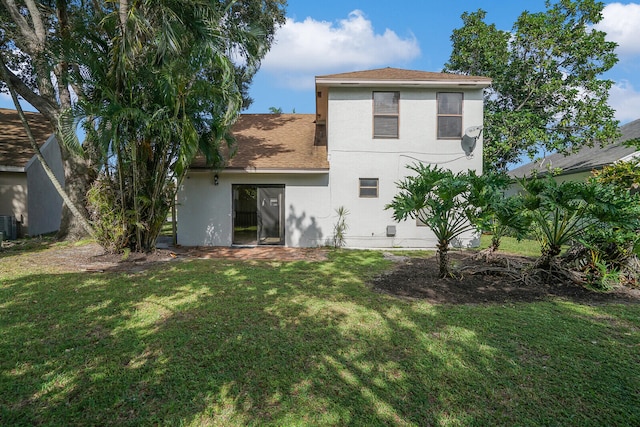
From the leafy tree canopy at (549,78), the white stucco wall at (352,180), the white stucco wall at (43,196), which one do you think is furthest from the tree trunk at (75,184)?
the leafy tree canopy at (549,78)

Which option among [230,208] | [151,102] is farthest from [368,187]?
[151,102]

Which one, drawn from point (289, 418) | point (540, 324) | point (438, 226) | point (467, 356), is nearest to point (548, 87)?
point (438, 226)

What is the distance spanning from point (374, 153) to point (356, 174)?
91 centimetres

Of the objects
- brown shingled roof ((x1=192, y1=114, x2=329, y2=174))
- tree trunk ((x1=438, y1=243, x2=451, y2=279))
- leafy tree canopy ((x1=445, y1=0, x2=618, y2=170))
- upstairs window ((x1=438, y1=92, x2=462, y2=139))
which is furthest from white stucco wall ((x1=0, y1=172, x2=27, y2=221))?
leafy tree canopy ((x1=445, y1=0, x2=618, y2=170))

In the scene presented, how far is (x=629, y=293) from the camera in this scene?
573cm

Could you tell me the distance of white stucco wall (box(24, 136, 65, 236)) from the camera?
11.7 metres

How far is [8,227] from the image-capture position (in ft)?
35.8

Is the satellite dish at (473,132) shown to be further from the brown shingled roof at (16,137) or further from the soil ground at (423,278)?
the brown shingled roof at (16,137)

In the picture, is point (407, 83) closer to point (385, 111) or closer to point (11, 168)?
point (385, 111)

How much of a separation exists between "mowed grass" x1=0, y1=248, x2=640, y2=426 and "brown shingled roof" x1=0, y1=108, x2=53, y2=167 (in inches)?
331

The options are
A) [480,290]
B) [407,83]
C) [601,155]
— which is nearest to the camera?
[480,290]

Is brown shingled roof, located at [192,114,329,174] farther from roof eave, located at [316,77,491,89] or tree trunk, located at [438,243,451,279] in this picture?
tree trunk, located at [438,243,451,279]

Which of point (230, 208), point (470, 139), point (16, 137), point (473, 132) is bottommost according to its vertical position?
point (230, 208)

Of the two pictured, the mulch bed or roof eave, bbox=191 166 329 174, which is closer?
the mulch bed
